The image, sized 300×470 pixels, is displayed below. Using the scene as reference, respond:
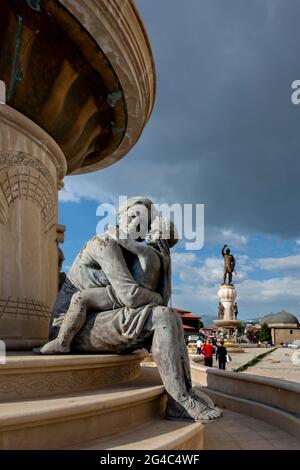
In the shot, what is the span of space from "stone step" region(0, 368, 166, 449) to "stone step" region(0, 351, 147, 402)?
14cm

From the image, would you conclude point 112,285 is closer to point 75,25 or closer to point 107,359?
point 107,359

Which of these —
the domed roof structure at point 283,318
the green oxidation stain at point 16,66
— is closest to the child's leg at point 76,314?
the green oxidation stain at point 16,66

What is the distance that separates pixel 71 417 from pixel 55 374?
639 mm

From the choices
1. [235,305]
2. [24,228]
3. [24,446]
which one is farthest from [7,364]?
[235,305]

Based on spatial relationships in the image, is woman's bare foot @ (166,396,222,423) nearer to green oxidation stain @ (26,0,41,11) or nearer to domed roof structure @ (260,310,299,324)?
green oxidation stain @ (26,0,41,11)

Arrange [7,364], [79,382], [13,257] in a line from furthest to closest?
[13,257] < [79,382] < [7,364]

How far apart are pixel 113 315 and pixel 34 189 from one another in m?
2.10

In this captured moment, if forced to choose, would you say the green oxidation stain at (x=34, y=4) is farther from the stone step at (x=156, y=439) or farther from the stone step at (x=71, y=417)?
the stone step at (x=156, y=439)

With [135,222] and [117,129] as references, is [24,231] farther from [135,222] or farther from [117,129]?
[117,129]

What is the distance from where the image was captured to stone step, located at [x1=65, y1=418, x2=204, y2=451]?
265 cm

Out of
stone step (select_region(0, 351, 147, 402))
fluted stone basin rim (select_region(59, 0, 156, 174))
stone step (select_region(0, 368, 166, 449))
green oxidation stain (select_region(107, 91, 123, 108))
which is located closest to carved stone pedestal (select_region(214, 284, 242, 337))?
fluted stone basin rim (select_region(59, 0, 156, 174))

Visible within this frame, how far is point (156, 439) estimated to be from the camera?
2.81 meters

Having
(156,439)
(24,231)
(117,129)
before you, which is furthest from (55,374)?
(117,129)
